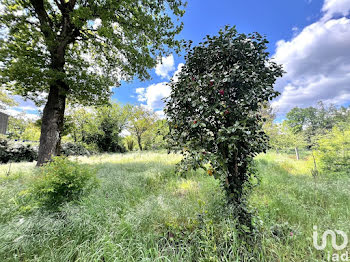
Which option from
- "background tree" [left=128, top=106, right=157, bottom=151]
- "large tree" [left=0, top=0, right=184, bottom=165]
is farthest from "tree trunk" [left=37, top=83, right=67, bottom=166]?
"background tree" [left=128, top=106, right=157, bottom=151]

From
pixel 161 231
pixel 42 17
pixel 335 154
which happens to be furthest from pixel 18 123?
pixel 335 154

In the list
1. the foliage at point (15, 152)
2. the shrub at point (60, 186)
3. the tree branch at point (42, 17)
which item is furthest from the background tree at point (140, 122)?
the shrub at point (60, 186)

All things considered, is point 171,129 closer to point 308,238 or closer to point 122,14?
point 308,238

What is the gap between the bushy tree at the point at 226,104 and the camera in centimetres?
183

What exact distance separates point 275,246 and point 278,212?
1224 mm

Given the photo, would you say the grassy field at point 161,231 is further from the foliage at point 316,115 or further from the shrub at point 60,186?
the foliage at point 316,115

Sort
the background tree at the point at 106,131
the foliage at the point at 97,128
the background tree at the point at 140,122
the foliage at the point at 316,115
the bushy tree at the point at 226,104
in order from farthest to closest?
the foliage at the point at 316,115
the background tree at the point at 140,122
the background tree at the point at 106,131
the foliage at the point at 97,128
the bushy tree at the point at 226,104

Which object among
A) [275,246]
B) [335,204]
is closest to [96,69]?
[275,246]

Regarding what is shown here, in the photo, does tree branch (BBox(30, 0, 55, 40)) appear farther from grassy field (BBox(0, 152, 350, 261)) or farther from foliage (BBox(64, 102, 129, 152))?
foliage (BBox(64, 102, 129, 152))

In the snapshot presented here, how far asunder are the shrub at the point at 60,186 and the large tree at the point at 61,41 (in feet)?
13.5

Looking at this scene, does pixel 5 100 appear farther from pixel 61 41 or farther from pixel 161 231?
pixel 161 231

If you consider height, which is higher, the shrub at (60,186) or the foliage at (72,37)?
the foliage at (72,37)

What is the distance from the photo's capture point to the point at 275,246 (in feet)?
5.46

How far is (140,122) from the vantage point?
22.7 m
